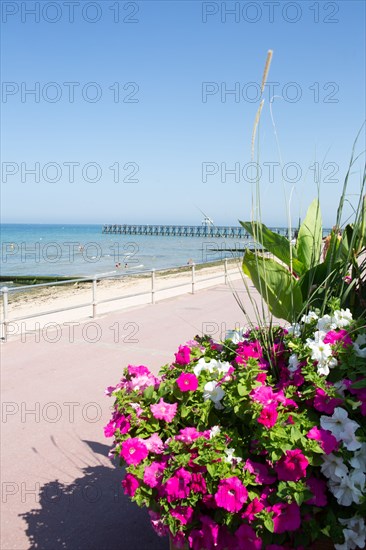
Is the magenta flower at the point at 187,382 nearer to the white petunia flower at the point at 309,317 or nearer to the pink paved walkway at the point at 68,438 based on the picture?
the white petunia flower at the point at 309,317

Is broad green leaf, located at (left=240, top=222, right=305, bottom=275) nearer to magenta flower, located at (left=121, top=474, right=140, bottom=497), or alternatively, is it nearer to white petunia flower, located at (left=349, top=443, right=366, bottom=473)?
white petunia flower, located at (left=349, top=443, right=366, bottom=473)

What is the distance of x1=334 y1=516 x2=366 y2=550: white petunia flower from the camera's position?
1766mm

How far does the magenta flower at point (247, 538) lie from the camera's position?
1.81m

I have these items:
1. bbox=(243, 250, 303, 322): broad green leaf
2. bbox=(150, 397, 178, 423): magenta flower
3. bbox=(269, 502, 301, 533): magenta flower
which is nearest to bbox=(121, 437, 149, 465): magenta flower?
bbox=(150, 397, 178, 423): magenta flower

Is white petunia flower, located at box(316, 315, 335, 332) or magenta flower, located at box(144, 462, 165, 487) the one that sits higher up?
white petunia flower, located at box(316, 315, 335, 332)

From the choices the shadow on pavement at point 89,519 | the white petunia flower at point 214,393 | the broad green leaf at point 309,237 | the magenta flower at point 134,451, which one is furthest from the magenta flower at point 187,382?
the shadow on pavement at point 89,519

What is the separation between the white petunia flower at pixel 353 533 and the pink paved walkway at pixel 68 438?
132 centimetres

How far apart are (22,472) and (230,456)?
7.50ft

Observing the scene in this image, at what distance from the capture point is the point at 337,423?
186cm

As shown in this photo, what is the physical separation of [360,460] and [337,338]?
0.45 meters

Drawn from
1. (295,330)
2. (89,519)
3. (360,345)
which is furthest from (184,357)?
(89,519)

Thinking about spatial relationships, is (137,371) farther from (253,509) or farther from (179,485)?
(253,509)

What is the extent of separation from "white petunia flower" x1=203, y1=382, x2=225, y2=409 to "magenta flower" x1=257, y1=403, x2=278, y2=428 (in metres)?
0.22

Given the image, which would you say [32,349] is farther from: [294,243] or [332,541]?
[332,541]
